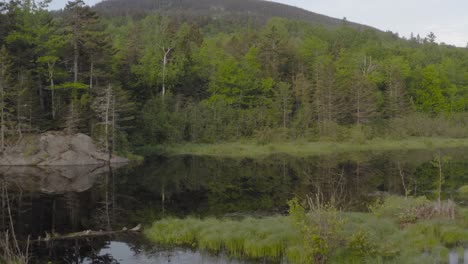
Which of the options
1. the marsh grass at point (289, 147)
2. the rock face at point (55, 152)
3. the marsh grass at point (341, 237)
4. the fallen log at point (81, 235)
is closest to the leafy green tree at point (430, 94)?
the marsh grass at point (289, 147)

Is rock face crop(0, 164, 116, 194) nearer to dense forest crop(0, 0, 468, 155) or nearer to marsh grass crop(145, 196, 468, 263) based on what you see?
dense forest crop(0, 0, 468, 155)

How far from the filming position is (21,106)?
40156 mm

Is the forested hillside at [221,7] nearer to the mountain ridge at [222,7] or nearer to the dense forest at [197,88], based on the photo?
the mountain ridge at [222,7]

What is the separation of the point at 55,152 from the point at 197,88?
29545 millimetres

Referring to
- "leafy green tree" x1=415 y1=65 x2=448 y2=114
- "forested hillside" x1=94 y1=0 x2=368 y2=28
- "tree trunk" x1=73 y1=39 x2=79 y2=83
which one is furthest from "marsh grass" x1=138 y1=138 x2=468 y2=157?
"forested hillside" x1=94 y1=0 x2=368 y2=28

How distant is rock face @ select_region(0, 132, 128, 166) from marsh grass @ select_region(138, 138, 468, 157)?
32.0ft

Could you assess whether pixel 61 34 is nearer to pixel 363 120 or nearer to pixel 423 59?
pixel 363 120

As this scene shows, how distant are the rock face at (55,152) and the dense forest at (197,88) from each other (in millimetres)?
1012

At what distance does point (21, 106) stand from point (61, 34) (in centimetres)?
1204

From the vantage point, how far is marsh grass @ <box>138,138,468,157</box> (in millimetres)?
51562

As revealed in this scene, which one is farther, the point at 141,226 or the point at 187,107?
the point at 187,107

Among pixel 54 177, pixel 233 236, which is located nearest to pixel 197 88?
pixel 54 177

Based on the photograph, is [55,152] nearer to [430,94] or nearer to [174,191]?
[174,191]

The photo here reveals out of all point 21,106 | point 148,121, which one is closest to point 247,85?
point 148,121
